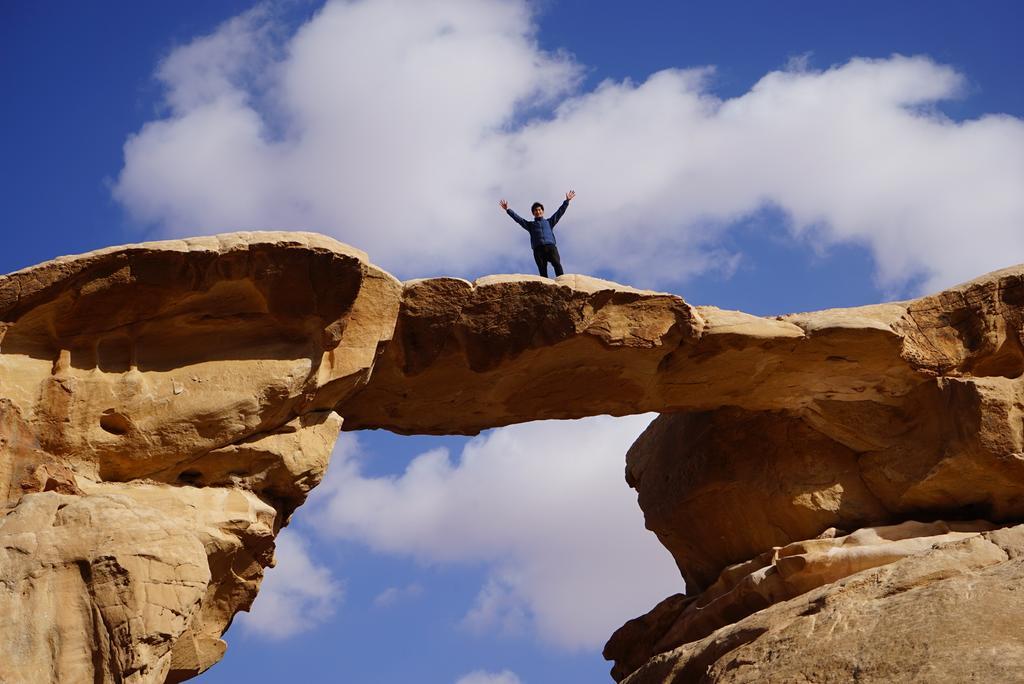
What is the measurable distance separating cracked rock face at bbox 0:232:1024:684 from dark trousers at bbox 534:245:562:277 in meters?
1.68

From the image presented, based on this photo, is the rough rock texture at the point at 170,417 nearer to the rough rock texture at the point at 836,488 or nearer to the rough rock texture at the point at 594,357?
the rough rock texture at the point at 594,357

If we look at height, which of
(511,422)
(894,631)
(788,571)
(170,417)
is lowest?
(894,631)

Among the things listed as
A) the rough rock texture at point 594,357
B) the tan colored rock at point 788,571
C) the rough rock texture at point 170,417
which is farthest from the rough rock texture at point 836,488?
the rough rock texture at point 170,417

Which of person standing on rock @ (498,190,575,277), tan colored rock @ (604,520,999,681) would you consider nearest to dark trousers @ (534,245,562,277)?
person standing on rock @ (498,190,575,277)

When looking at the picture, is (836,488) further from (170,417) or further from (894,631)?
(170,417)

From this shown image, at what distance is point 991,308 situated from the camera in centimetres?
1485

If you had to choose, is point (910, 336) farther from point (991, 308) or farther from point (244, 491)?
point (244, 491)

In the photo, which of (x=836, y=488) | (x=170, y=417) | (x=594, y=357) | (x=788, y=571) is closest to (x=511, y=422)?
(x=594, y=357)

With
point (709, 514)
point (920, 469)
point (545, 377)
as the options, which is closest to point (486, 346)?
point (545, 377)

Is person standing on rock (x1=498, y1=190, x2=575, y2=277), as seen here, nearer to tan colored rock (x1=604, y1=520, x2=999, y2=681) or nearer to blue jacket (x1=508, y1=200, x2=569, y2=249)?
blue jacket (x1=508, y1=200, x2=569, y2=249)

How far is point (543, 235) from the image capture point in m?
15.7

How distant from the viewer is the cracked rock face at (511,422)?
11.0 meters

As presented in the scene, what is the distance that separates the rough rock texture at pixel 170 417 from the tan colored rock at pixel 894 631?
13.1 ft

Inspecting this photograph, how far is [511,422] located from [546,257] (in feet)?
6.33
